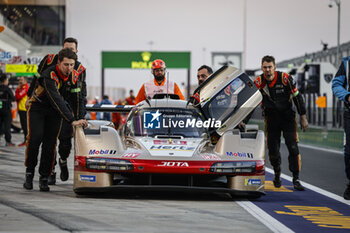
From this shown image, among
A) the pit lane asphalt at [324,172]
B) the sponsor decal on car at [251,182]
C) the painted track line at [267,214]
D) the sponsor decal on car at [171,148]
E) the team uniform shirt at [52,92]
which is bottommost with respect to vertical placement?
the pit lane asphalt at [324,172]

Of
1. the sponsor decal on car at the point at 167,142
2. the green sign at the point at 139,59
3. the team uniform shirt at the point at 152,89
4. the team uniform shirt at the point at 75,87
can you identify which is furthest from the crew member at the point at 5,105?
the green sign at the point at 139,59

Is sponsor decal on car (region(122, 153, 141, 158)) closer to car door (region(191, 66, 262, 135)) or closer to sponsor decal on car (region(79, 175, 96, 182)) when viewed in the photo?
sponsor decal on car (region(79, 175, 96, 182))

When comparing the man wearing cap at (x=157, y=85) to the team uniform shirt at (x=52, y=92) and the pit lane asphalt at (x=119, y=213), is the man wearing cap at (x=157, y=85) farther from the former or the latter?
the pit lane asphalt at (x=119, y=213)

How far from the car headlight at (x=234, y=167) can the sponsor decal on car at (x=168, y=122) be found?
3.84 ft

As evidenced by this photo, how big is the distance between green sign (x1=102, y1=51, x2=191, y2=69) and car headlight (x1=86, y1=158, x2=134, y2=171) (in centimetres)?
3190

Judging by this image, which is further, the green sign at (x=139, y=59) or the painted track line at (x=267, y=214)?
the green sign at (x=139, y=59)

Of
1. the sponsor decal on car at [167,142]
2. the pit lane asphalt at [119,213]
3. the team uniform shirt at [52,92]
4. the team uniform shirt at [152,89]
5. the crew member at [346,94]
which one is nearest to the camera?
the pit lane asphalt at [119,213]

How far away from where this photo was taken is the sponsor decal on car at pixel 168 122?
27.2 ft

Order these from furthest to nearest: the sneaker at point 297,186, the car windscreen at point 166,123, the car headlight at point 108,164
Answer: the sneaker at point 297,186
the car windscreen at point 166,123
the car headlight at point 108,164

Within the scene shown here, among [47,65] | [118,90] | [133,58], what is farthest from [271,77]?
[118,90]

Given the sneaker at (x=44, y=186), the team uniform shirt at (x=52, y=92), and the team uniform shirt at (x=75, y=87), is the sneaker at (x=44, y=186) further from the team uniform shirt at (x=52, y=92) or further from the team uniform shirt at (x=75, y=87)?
the team uniform shirt at (x=75, y=87)

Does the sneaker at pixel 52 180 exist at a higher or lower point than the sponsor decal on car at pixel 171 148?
lower

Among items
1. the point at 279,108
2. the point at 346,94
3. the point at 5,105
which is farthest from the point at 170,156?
the point at 5,105

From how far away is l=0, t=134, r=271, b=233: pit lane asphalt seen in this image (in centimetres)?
539
